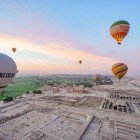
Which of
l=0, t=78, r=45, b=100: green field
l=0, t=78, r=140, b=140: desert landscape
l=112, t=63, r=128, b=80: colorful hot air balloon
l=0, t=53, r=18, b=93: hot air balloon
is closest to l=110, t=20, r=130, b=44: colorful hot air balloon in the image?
l=112, t=63, r=128, b=80: colorful hot air balloon

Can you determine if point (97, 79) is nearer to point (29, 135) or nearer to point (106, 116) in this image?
point (106, 116)

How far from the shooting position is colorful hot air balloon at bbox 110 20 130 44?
96.0 feet

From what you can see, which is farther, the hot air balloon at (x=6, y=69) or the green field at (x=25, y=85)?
the green field at (x=25, y=85)

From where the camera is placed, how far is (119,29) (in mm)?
29453

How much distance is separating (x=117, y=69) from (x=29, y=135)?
2523cm

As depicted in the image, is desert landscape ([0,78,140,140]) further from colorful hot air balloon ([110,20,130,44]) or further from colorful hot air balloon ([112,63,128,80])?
colorful hot air balloon ([110,20,130,44])

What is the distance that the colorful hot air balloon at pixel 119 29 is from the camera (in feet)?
96.0

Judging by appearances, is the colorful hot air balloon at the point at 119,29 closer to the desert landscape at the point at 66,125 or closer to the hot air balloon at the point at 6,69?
the desert landscape at the point at 66,125

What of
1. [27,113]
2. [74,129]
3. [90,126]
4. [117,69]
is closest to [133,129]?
[90,126]

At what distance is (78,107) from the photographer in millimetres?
33062

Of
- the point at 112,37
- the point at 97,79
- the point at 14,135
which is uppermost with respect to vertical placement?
the point at 112,37

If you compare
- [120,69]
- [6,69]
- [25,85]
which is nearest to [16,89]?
[25,85]

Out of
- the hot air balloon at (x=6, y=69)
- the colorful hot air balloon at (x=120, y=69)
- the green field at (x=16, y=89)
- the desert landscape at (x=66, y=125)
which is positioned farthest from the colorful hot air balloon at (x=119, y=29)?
the green field at (x=16, y=89)

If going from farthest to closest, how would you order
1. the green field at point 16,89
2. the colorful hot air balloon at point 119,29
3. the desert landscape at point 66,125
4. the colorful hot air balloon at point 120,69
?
1. the green field at point 16,89
2. the colorful hot air balloon at point 120,69
3. the colorful hot air balloon at point 119,29
4. the desert landscape at point 66,125
